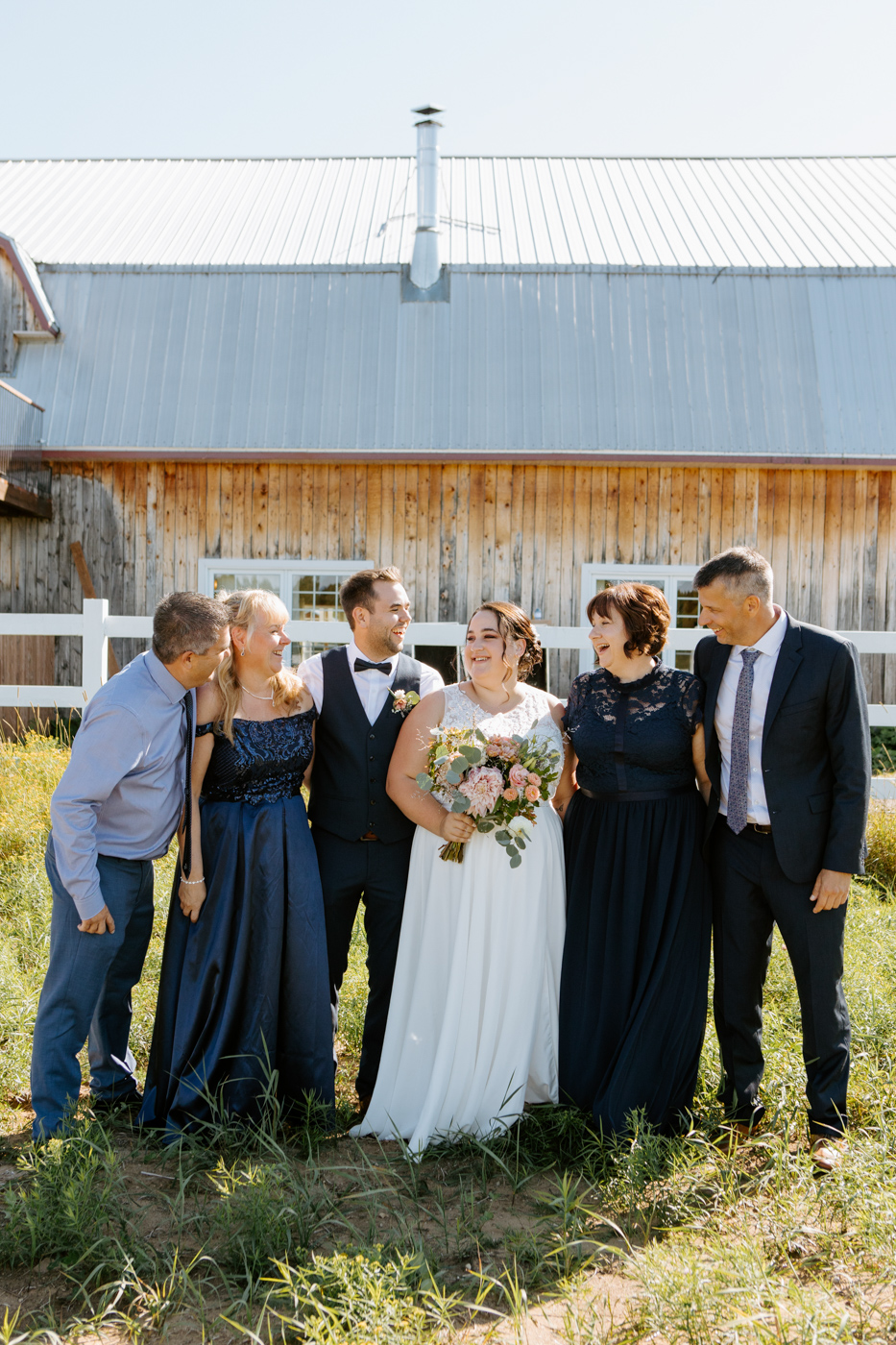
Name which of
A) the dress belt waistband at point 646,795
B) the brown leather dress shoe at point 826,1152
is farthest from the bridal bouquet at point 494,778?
the brown leather dress shoe at point 826,1152

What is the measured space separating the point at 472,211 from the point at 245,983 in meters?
12.9

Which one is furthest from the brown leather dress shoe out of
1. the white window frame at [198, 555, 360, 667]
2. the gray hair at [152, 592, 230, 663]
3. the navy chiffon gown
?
the white window frame at [198, 555, 360, 667]

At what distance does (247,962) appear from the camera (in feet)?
12.0

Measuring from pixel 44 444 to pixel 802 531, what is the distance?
28.9 ft

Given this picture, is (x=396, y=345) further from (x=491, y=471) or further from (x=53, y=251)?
(x=53, y=251)

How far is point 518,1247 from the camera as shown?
279 centimetres

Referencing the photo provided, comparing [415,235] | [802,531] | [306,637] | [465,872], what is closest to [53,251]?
[415,235]

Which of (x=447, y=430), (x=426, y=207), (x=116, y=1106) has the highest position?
(x=426, y=207)

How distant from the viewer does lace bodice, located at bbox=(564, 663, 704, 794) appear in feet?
11.9

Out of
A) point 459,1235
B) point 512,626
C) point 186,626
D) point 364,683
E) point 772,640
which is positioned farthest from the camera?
point 364,683

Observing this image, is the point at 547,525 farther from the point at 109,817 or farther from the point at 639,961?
the point at 109,817

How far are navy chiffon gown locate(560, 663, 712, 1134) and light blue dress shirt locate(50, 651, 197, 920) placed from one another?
153cm

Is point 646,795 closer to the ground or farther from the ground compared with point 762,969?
farther from the ground

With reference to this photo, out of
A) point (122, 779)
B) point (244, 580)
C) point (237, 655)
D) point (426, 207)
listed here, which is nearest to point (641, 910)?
point (237, 655)
